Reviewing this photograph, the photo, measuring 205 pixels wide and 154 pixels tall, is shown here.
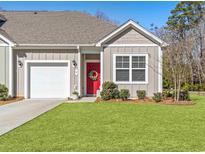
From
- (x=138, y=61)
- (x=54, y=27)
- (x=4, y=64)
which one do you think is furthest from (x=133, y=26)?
(x=4, y=64)

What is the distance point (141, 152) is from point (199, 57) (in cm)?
2572

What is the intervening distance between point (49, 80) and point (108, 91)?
14.2ft

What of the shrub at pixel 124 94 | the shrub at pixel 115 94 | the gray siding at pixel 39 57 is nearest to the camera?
the shrub at pixel 124 94

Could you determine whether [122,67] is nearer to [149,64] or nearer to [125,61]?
[125,61]

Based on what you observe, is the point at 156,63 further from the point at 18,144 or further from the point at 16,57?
the point at 18,144

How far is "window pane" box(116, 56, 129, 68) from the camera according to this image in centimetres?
1603

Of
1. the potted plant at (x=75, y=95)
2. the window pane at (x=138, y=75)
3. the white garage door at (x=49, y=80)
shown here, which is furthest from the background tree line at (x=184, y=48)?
the white garage door at (x=49, y=80)

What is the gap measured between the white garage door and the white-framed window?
3295 mm

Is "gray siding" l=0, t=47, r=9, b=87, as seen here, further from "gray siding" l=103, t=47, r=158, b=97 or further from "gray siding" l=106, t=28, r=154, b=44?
"gray siding" l=106, t=28, r=154, b=44

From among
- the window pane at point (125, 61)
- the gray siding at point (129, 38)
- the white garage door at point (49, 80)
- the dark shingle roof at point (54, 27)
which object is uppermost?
the dark shingle roof at point (54, 27)

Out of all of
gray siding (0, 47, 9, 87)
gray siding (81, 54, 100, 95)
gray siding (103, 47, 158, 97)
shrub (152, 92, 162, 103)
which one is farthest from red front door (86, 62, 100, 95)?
gray siding (0, 47, 9, 87)

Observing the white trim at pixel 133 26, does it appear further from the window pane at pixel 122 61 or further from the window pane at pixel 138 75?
the window pane at pixel 138 75

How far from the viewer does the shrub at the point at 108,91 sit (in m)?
15.2

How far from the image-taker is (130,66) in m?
16.0
